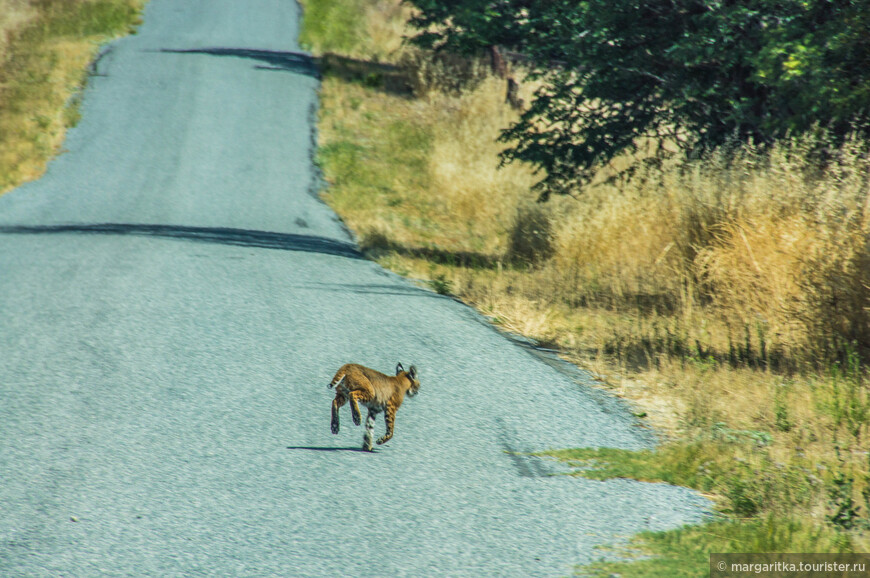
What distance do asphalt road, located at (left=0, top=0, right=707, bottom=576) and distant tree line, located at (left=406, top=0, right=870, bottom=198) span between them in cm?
370

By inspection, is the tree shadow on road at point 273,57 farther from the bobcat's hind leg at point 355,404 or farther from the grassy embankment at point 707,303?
the bobcat's hind leg at point 355,404

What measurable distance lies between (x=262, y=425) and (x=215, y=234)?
8.36m

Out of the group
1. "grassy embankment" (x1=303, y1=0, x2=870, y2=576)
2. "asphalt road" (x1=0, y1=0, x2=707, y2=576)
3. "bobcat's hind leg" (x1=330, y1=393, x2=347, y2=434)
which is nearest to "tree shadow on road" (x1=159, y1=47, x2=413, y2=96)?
"grassy embankment" (x1=303, y1=0, x2=870, y2=576)

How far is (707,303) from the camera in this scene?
9.54 meters

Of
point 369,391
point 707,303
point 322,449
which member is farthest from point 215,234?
point 369,391

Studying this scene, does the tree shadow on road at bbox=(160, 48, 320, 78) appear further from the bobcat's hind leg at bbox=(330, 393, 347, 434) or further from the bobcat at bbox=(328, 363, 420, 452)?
the bobcat's hind leg at bbox=(330, 393, 347, 434)

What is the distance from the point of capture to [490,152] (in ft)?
64.3

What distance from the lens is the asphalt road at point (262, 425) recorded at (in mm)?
4234

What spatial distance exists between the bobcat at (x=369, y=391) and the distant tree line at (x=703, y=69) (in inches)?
221

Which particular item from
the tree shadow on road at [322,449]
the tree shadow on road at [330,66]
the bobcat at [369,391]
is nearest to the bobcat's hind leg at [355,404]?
the bobcat at [369,391]

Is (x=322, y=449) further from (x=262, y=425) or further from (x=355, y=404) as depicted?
(x=355, y=404)

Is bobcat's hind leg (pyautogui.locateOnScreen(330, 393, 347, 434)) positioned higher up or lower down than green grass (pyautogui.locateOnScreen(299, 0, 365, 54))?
lower down

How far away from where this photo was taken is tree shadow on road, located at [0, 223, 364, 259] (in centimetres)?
1309

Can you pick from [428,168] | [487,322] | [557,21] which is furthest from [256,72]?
[487,322]
